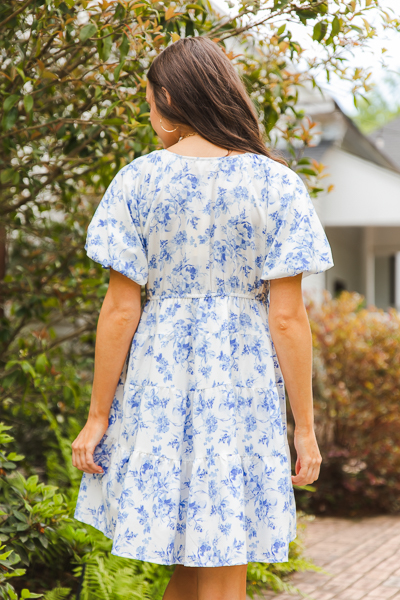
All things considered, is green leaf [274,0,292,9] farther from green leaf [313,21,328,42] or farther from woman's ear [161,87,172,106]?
woman's ear [161,87,172,106]

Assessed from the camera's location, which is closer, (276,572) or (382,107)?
(276,572)

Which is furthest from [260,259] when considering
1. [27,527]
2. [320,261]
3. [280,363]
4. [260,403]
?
[27,527]

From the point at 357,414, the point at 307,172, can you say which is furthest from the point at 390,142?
the point at 307,172

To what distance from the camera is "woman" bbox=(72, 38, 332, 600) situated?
5.44ft

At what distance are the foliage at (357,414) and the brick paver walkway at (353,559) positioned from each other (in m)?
0.21

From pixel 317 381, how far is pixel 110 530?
131 inches

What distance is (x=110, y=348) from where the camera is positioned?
175 centimetres

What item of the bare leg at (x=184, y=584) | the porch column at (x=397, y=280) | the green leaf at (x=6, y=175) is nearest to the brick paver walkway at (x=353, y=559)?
the bare leg at (x=184, y=584)

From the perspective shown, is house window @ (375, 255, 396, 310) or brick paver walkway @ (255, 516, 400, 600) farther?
house window @ (375, 255, 396, 310)

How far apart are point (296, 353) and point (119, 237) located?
23.5 inches

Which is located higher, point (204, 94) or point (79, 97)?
point (79, 97)

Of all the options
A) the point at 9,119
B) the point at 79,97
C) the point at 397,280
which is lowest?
→ the point at 397,280

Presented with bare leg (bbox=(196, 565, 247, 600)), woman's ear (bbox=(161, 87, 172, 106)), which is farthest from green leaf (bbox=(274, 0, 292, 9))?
bare leg (bbox=(196, 565, 247, 600))

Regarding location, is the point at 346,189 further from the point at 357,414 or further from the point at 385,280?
the point at 385,280
